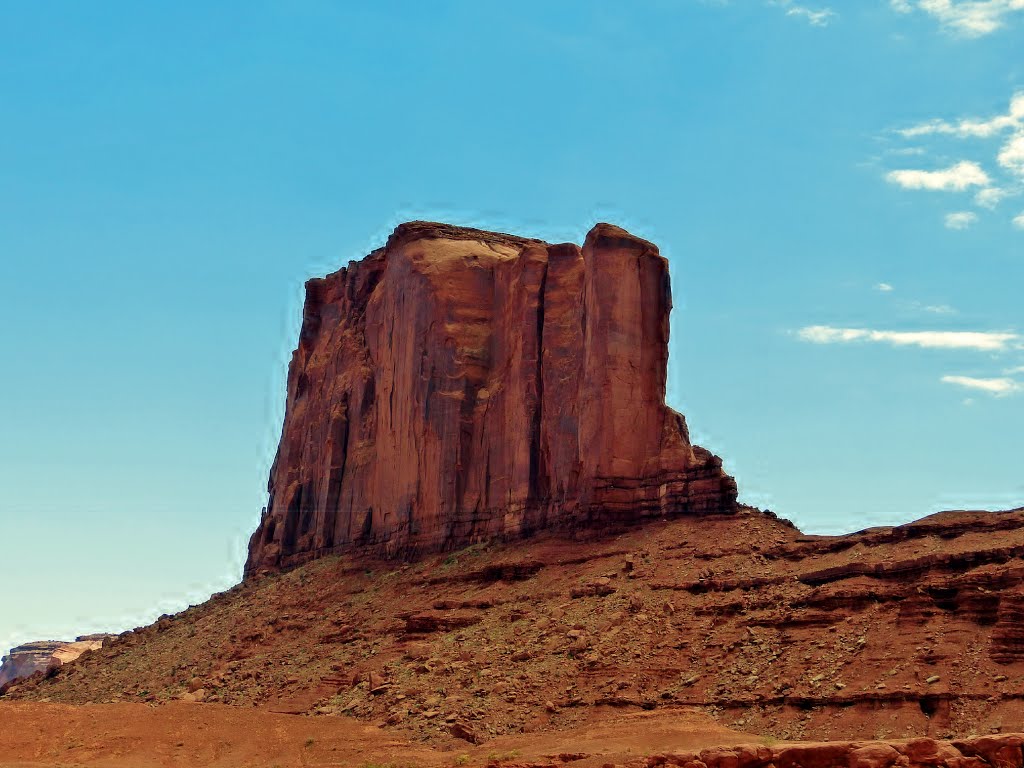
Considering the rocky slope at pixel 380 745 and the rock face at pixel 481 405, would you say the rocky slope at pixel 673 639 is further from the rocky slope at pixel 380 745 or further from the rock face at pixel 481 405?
the rock face at pixel 481 405

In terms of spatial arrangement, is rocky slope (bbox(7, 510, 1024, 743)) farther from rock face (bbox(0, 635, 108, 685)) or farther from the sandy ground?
rock face (bbox(0, 635, 108, 685))

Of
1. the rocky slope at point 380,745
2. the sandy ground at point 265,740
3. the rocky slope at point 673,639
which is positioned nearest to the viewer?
the rocky slope at point 380,745

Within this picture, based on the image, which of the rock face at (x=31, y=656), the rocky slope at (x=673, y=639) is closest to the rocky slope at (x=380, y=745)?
the rocky slope at (x=673, y=639)

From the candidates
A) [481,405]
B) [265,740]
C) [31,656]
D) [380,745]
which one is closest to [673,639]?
[380,745]

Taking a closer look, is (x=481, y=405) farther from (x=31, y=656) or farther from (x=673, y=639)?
(x=31, y=656)

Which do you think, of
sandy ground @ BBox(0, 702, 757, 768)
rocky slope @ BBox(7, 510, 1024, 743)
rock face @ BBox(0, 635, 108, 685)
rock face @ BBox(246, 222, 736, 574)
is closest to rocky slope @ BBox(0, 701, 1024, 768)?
sandy ground @ BBox(0, 702, 757, 768)
